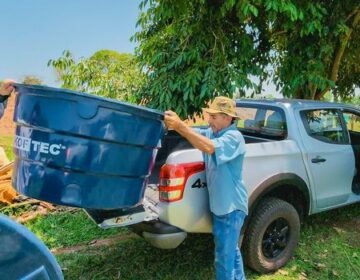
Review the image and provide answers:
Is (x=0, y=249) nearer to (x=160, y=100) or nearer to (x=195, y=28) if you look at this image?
(x=160, y=100)

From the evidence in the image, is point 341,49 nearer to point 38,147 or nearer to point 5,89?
point 5,89

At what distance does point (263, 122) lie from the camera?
4.34 metres

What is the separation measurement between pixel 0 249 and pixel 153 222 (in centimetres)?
170

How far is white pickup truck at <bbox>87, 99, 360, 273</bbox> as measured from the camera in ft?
9.78

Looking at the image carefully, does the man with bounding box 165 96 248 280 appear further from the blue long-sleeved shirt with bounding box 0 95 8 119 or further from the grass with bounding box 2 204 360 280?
the blue long-sleeved shirt with bounding box 0 95 8 119

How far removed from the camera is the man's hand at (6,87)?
2422mm

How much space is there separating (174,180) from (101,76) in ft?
13.1

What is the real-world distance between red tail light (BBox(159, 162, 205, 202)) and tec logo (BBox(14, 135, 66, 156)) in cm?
104

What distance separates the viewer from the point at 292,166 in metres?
3.76

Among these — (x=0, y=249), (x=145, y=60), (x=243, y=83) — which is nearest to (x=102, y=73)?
(x=145, y=60)

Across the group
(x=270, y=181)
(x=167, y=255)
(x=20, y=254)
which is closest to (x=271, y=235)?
(x=270, y=181)

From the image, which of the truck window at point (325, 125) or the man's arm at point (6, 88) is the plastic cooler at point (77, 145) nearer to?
the man's arm at point (6, 88)

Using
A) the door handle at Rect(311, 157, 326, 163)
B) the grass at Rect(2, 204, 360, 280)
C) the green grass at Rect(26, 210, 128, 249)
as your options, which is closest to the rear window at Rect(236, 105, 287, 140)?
the door handle at Rect(311, 157, 326, 163)

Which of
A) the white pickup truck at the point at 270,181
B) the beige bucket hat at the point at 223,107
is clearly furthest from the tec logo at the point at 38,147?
the beige bucket hat at the point at 223,107
